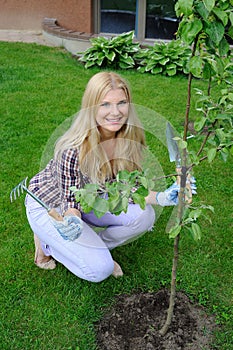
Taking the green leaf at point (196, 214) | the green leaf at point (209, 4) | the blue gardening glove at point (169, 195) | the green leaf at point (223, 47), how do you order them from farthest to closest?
1. the blue gardening glove at point (169, 195)
2. the green leaf at point (196, 214)
3. the green leaf at point (223, 47)
4. the green leaf at point (209, 4)

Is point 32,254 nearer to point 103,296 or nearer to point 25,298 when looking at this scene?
point 25,298

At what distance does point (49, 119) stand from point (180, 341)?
2837mm

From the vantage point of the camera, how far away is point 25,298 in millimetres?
2414

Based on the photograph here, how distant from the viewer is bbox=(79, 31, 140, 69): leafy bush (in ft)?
19.1

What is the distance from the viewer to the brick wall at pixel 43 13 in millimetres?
6934

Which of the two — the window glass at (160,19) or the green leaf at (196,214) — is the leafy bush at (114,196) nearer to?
the green leaf at (196,214)

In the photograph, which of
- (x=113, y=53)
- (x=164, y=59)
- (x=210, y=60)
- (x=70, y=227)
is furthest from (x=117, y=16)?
(x=210, y=60)

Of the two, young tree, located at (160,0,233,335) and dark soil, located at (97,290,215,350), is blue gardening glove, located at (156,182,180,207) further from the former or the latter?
dark soil, located at (97,290,215,350)

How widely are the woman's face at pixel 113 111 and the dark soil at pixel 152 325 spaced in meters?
0.91

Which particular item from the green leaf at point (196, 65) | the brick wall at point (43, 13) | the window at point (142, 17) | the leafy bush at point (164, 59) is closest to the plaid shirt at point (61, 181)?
the green leaf at point (196, 65)

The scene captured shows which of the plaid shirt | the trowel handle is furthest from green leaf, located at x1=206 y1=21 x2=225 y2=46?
the trowel handle

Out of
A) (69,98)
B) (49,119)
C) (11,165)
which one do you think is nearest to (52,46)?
(69,98)

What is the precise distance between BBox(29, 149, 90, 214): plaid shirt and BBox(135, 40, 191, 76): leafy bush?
3688mm

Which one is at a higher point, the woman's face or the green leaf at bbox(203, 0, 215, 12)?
the green leaf at bbox(203, 0, 215, 12)
